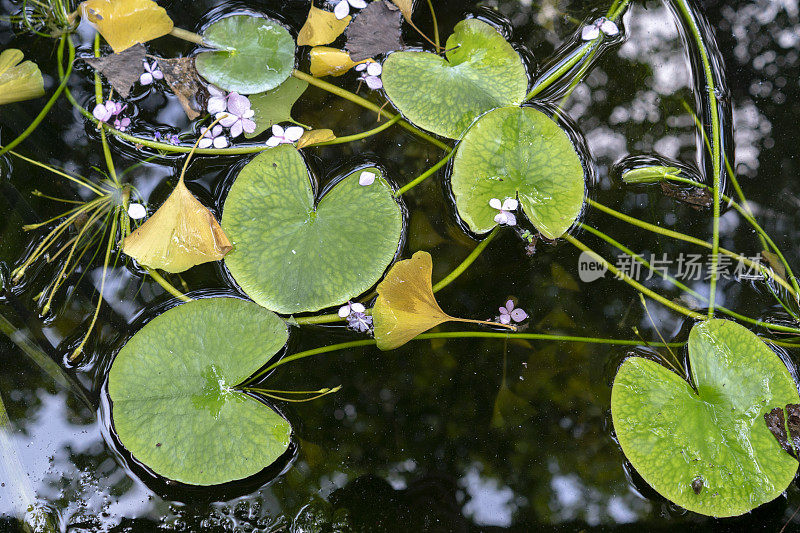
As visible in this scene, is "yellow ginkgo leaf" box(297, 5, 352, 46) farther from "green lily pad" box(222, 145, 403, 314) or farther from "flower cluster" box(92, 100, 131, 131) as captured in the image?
"flower cluster" box(92, 100, 131, 131)

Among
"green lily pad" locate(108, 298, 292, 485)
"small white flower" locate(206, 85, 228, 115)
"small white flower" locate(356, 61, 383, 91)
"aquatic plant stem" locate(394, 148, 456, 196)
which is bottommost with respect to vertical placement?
"green lily pad" locate(108, 298, 292, 485)

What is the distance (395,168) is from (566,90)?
761 mm

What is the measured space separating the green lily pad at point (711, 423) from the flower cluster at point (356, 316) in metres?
0.86

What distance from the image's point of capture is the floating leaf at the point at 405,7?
6.66ft

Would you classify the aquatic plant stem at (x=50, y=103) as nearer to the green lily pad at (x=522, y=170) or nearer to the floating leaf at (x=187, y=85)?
the floating leaf at (x=187, y=85)

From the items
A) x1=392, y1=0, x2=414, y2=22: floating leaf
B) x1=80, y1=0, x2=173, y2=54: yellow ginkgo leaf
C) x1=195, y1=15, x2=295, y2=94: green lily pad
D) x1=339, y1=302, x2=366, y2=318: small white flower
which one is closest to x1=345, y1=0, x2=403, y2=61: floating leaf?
x1=392, y1=0, x2=414, y2=22: floating leaf

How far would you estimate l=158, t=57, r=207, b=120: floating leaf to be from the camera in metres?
2.03

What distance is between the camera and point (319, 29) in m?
2.00

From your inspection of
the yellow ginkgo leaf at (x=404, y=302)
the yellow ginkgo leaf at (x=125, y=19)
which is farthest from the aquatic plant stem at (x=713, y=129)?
the yellow ginkgo leaf at (x=125, y=19)

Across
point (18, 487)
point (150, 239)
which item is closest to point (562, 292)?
point (150, 239)

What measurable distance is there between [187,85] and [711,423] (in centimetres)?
221

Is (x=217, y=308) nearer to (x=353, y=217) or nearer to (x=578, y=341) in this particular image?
(x=353, y=217)

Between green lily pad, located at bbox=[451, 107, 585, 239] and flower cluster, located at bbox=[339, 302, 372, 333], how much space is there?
49cm

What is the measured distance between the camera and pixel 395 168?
2.04 meters
